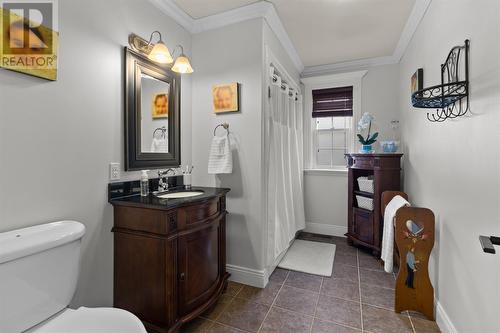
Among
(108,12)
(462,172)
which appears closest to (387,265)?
(462,172)

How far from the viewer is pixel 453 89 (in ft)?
4.64

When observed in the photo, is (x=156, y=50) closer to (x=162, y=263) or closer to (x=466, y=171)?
(x=162, y=263)

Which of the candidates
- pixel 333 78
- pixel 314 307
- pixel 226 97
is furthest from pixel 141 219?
pixel 333 78

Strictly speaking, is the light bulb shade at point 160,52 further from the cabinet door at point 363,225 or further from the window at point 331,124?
the cabinet door at point 363,225

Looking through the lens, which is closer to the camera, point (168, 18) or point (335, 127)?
point (168, 18)

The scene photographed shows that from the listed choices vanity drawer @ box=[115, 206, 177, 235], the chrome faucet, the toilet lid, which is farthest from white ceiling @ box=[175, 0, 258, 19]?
the toilet lid

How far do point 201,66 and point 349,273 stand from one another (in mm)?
2572

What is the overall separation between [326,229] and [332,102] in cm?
191

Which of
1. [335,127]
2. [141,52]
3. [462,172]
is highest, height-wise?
[141,52]

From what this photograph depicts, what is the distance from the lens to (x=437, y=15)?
1765 mm

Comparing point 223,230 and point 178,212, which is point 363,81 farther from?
point 178,212

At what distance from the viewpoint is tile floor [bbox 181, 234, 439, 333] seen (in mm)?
1651

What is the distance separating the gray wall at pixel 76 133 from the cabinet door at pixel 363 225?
102 inches

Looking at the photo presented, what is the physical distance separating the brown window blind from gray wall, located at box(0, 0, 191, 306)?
8.45ft
